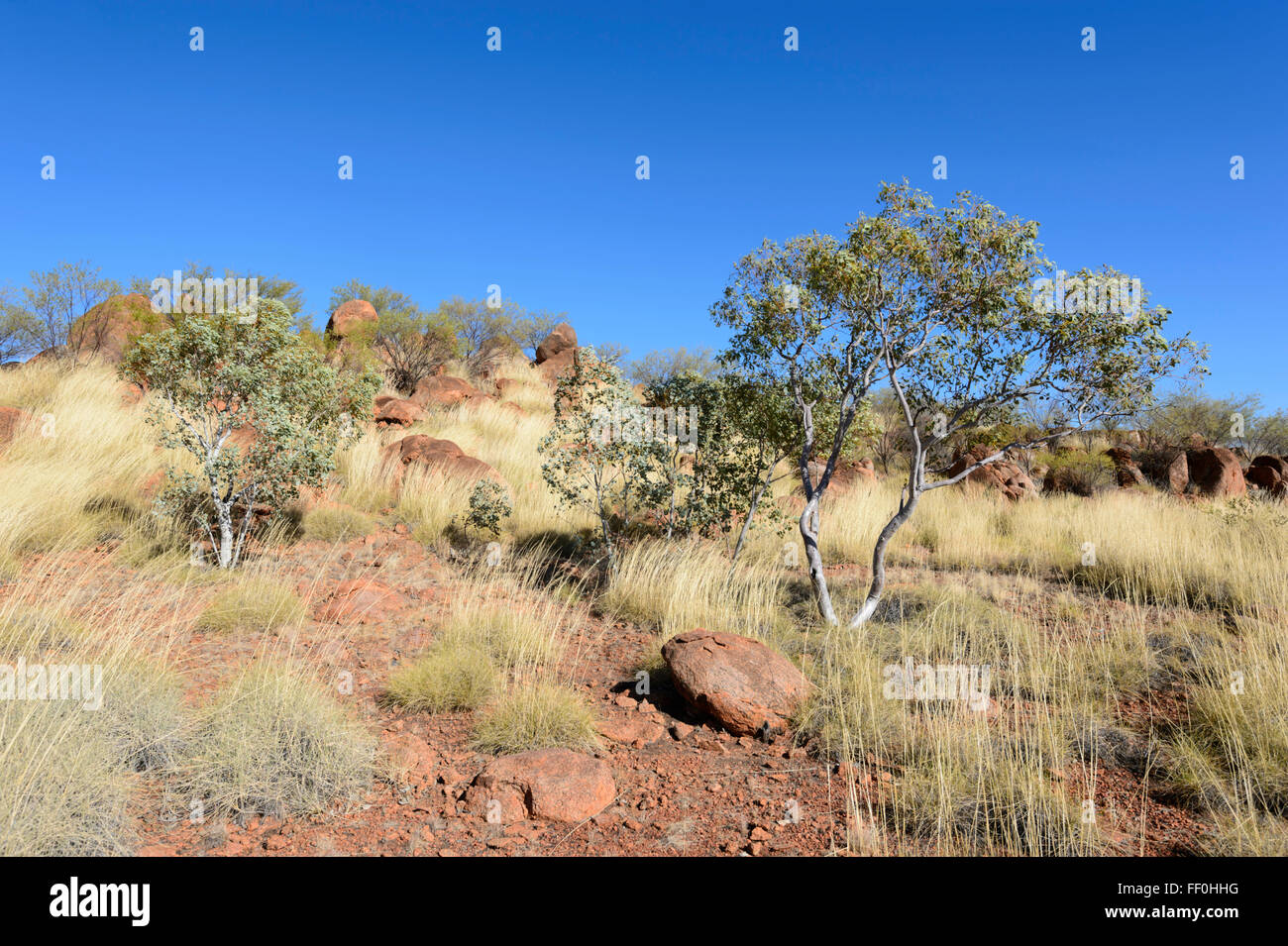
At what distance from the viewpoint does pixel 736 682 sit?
5203mm

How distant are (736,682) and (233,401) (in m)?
6.96

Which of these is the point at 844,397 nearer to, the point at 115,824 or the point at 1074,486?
the point at 115,824

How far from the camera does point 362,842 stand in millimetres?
3639

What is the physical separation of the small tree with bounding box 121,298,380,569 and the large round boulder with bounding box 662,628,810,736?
510 cm

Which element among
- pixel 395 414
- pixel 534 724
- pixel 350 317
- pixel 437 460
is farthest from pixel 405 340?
pixel 534 724

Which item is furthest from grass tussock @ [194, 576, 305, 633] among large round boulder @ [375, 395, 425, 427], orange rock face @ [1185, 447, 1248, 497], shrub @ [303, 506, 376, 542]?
orange rock face @ [1185, 447, 1248, 497]

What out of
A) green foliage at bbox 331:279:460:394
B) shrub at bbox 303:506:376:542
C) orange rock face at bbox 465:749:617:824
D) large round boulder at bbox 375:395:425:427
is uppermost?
green foliage at bbox 331:279:460:394

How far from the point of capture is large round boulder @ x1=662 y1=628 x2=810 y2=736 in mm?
5078
